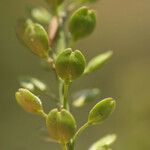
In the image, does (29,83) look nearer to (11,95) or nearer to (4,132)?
(4,132)

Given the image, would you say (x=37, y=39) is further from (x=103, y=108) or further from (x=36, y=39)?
(x=103, y=108)

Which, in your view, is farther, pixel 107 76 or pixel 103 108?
pixel 107 76

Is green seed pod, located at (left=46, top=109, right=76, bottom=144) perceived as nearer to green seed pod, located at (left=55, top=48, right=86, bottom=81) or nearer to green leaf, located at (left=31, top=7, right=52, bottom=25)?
green seed pod, located at (left=55, top=48, right=86, bottom=81)

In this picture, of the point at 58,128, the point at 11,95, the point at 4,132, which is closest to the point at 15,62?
the point at 11,95

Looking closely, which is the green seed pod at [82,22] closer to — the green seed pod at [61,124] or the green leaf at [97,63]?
the green leaf at [97,63]

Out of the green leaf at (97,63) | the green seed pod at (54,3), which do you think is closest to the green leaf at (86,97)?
the green leaf at (97,63)

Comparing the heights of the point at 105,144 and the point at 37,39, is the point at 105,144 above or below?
below

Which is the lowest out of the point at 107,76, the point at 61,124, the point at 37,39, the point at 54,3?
the point at 61,124

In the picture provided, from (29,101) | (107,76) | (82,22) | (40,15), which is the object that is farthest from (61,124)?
(107,76)
